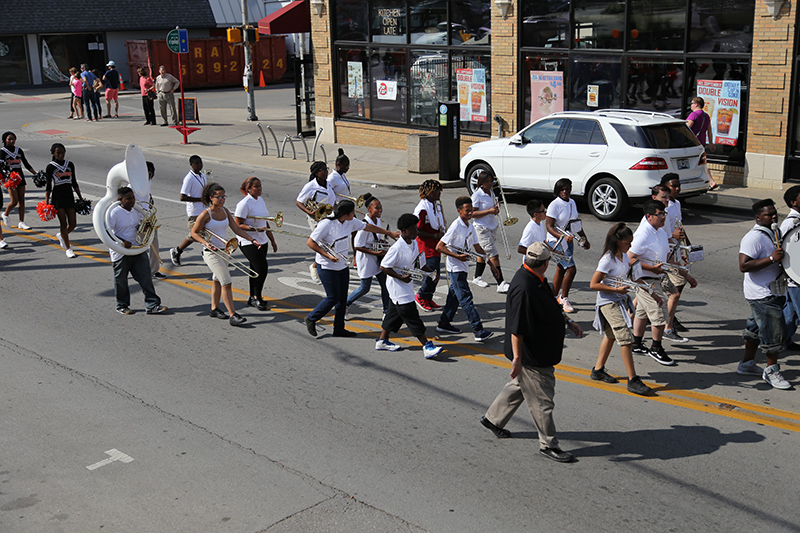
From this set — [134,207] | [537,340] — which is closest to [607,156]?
[134,207]

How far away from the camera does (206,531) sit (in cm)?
575

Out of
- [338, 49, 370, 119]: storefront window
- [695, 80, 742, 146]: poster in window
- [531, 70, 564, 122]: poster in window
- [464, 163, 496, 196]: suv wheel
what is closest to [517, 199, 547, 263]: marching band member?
[464, 163, 496, 196]: suv wheel

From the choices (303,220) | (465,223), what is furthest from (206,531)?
(303,220)

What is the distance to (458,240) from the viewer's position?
958 centimetres

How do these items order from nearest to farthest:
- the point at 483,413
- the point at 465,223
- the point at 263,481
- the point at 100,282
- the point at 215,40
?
the point at 263,481 → the point at 483,413 → the point at 465,223 → the point at 100,282 → the point at 215,40

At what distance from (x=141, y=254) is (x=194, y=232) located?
0.95m

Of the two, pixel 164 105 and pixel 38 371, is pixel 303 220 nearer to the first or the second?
pixel 38 371

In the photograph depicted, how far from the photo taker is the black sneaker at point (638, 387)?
7898 mm

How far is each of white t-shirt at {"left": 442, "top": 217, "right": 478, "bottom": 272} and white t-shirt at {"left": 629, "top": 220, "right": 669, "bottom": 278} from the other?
1.90 m

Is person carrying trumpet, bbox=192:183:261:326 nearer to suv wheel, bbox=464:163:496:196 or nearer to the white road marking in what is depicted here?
the white road marking

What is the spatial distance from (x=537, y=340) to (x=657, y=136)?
956 cm

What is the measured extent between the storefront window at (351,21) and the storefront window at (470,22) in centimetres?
328

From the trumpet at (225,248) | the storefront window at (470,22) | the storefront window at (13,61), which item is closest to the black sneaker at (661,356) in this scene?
the trumpet at (225,248)

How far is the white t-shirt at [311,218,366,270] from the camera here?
31.2ft
